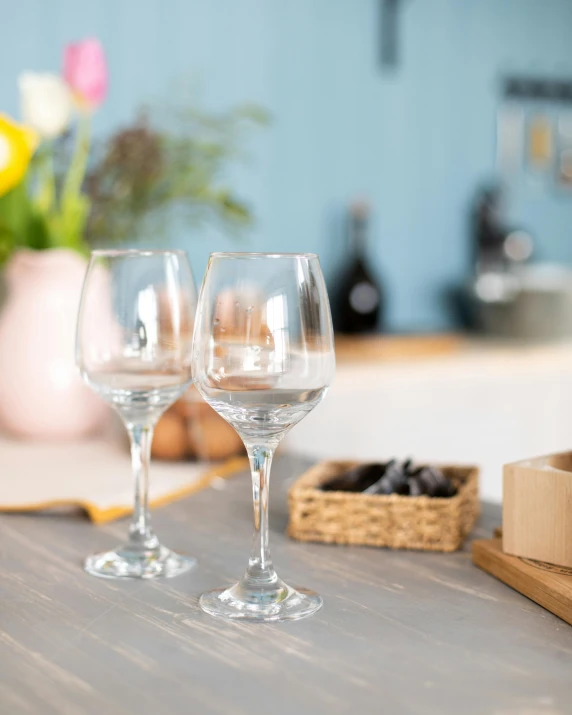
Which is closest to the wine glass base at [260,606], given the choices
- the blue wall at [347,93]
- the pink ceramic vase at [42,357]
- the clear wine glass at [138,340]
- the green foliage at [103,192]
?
the clear wine glass at [138,340]

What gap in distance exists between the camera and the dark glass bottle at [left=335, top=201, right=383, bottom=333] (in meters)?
2.51

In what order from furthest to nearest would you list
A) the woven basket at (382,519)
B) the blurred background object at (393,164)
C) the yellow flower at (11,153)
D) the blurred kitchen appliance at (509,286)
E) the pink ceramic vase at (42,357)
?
the blurred kitchen appliance at (509,286)
the blurred background object at (393,164)
the pink ceramic vase at (42,357)
the yellow flower at (11,153)
the woven basket at (382,519)

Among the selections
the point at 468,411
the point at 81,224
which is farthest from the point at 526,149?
the point at 81,224

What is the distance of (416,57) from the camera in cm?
275

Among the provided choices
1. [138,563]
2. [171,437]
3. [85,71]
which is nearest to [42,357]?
[171,437]

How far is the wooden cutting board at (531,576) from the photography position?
1.93ft

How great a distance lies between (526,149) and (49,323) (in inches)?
85.1

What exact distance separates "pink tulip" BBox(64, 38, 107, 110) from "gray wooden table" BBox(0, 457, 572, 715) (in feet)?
2.10

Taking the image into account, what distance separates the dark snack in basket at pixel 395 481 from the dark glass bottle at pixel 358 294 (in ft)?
5.60

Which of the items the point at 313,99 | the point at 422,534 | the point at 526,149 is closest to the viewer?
the point at 422,534

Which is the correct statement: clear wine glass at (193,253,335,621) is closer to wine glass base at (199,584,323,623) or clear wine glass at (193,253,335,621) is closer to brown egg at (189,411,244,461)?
wine glass base at (199,584,323,623)

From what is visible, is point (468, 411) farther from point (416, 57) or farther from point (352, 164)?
point (416, 57)

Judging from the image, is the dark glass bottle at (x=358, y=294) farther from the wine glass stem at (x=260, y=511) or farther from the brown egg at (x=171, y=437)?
the wine glass stem at (x=260, y=511)

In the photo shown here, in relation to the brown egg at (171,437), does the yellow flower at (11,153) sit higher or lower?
higher
